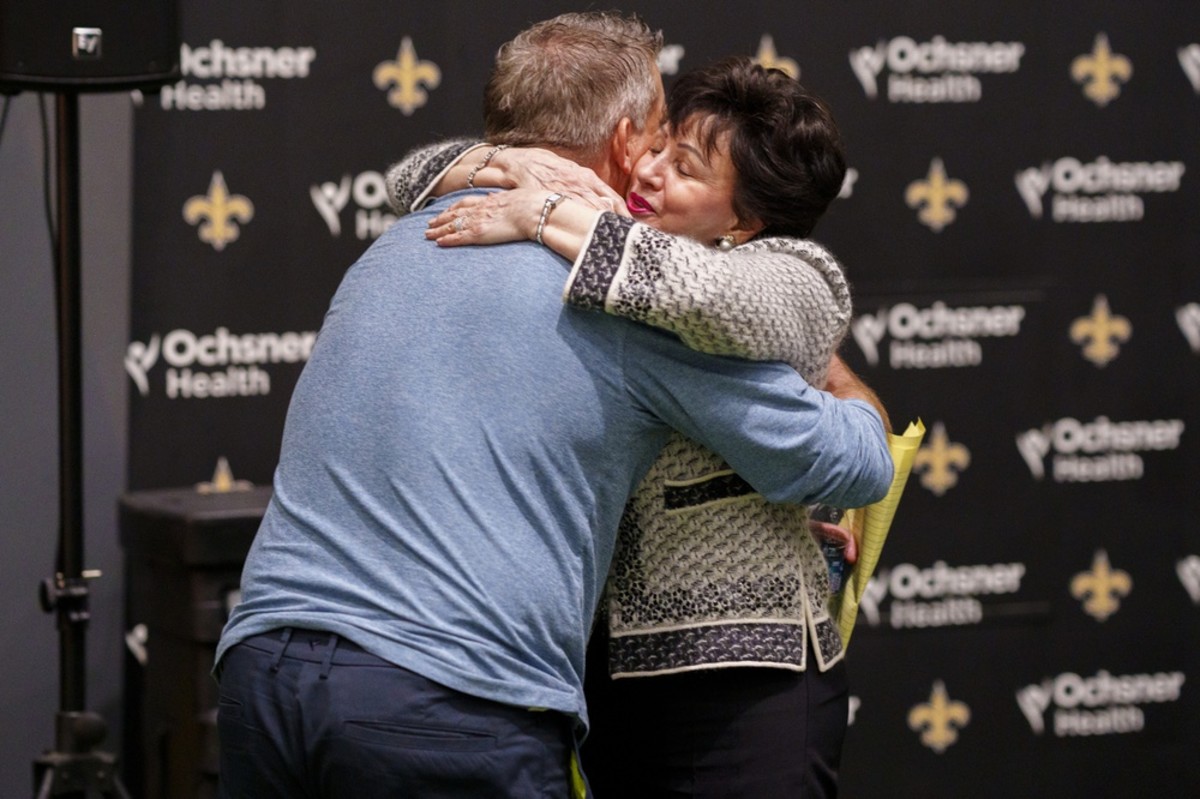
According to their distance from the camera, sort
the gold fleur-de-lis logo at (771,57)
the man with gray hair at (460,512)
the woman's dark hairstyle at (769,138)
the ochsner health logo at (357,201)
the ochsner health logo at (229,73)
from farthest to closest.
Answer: the gold fleur-de-lis logo at (771,57) < the ochsner health logo at (357,201) < the ochsner health logo at (229,73) < the woman's dark hairstyle at (769,138) < the man with gray hair at (460,512)

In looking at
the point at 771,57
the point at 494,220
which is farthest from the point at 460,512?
the point at 771,57

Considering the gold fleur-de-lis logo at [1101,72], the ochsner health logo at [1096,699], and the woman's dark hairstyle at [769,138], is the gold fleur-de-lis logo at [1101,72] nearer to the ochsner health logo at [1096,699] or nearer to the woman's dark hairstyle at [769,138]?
the ochsner health logo at [1096,699]

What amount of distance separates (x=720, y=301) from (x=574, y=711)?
0.46m

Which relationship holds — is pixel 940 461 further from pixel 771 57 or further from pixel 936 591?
pixel 771 57

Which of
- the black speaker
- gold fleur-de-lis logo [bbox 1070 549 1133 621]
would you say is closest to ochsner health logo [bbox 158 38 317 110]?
the black speaker

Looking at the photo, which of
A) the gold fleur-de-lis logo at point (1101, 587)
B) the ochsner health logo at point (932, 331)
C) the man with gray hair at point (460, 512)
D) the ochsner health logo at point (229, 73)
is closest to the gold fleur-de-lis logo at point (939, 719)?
the gold fleur-de-lis logo at point (1101, 587)

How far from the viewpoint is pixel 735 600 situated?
5.86 ft

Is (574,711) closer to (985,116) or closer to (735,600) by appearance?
(735,600)

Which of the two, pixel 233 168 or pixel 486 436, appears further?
pixel 233 168

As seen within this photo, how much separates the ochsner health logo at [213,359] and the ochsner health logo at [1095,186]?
1.74m

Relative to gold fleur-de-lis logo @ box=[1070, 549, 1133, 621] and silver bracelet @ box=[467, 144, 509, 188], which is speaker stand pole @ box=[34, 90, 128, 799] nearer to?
silver bracelet @ box=[467, 144, 509, 188]

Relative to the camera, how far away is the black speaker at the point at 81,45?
2.72m

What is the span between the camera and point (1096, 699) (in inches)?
151

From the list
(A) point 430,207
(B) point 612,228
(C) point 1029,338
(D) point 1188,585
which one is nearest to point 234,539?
(A) point 430,207
